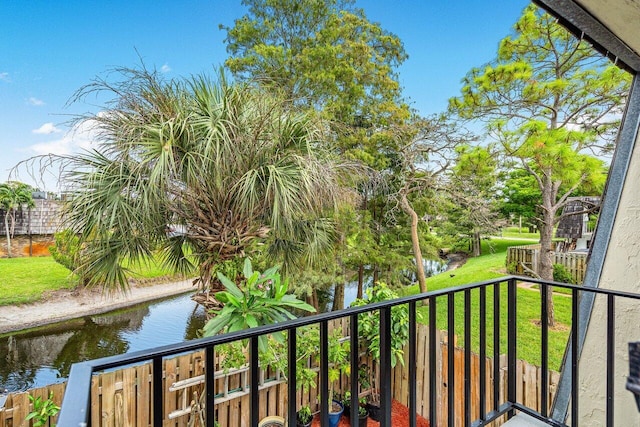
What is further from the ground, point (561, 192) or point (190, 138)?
point (190, 138)

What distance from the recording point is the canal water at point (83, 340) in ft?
14.6

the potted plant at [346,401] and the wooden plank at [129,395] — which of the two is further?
the potted plant at [346,401]

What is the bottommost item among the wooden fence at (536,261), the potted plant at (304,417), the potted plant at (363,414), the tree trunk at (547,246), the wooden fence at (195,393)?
the potted plant at (363,414)

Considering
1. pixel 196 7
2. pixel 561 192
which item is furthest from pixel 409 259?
pixel 196 7

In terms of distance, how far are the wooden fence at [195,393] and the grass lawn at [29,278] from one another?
3.94m

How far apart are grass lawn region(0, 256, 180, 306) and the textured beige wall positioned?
6366 millimetres

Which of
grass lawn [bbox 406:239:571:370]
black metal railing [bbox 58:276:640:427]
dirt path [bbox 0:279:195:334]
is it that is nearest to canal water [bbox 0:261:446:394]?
dirt path [bbox 0:279:195:334]

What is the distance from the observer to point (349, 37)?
591 cm

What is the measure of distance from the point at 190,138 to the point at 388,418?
102 inches

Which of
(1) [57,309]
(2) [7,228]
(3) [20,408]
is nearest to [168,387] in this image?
(3) [20,408]

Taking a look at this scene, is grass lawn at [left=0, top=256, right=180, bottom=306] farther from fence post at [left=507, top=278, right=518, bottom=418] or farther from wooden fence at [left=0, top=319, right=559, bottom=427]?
fence post at [left=507, top=278, right=518, bottom=418]

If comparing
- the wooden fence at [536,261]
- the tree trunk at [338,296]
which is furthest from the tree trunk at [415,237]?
the wooden fence at [536,261]

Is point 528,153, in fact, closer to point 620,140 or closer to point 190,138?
point 620,140

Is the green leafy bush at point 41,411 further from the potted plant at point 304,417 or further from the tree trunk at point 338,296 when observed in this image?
the tree trunk at point 338,296
